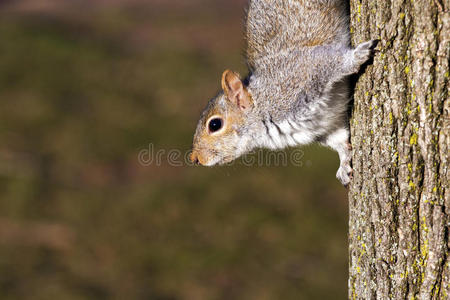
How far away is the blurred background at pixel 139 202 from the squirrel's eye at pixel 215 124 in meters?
0.61

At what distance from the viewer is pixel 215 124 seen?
326 centimetres

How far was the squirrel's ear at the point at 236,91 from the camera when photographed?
3.01 metres

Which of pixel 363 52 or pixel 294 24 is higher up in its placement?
pixel 294 24

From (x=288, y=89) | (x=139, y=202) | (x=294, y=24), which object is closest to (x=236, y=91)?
(x=288, y=89)

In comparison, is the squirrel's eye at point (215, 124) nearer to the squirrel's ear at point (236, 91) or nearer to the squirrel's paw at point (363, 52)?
the squirrel's ear at point (236, 91)

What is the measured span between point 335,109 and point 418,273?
0.99m

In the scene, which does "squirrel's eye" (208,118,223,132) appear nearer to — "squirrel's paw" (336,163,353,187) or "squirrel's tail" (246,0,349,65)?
"squirrel's tail" (246,0,349,65)

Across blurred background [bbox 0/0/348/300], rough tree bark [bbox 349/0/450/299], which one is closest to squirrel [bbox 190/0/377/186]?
rough tree bark [bbox 349/0/450/299]

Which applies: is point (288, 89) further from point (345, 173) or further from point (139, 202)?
point (139, 202)

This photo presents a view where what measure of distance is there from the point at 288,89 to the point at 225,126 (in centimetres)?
61

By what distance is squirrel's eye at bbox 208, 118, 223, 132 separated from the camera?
3240 mm

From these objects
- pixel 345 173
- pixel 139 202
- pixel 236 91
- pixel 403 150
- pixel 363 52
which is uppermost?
pixel 139 202

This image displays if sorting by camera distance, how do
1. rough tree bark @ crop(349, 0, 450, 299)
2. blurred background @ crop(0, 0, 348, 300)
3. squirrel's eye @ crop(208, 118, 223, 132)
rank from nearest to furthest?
rough tree bark @ crop(349, 0, 450, 299)
squirrel's eye @ crop(208, 118, 223, 132)
blurred background @ crop(0, 0, 348, 300)

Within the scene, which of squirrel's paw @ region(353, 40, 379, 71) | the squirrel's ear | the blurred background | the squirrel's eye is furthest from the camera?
the blurred background
